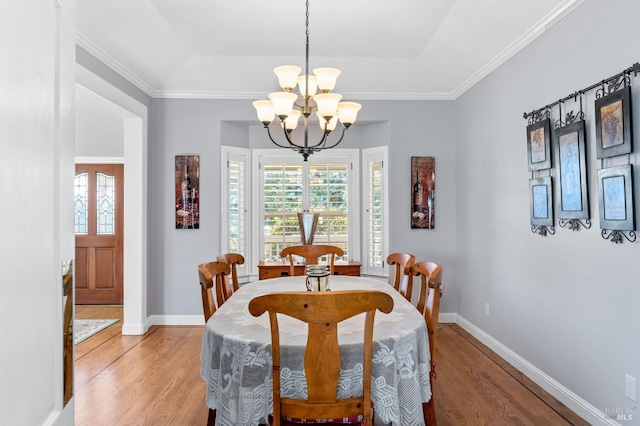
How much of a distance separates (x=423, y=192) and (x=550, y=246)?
1.91 metres

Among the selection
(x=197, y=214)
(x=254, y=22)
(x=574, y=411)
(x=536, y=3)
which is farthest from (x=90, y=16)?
(x=574, y=411)

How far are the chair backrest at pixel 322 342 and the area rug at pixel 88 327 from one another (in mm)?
3509

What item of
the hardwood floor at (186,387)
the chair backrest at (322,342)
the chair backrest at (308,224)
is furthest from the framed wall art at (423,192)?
the chair backrest at (322,342)

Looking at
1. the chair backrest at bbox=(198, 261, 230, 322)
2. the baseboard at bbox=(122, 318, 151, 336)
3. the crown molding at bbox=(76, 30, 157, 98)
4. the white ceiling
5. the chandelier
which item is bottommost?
the baseboard at bbox=(122, 318, 151, 336)

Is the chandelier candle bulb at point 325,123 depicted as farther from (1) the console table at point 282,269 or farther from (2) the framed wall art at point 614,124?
(1) the console table at point 282,269

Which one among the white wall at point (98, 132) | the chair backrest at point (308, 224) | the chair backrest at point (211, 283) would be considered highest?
the white wall at point (98, 132)

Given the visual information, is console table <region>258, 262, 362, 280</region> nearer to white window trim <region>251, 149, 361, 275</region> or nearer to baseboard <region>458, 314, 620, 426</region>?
white window trim <region>251, 149, 361, 275</region>

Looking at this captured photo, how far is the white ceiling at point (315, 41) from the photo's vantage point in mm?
3246

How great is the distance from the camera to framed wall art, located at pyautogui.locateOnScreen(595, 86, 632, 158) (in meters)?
2.13

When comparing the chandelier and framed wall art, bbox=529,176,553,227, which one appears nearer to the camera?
the chandelier

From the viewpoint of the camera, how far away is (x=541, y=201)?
3.00m

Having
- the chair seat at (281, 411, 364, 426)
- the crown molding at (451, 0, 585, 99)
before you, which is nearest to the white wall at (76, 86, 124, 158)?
the crown molding at (451, 0, 585, 99)

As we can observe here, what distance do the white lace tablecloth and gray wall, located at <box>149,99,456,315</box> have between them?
9.46ft

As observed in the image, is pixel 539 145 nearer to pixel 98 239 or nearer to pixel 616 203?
pixel 616 203
